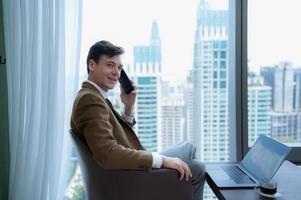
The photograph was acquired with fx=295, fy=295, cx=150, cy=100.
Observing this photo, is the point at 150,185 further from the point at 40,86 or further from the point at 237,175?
the point at 40,86

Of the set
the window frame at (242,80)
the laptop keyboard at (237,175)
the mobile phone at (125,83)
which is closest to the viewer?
the laptop keyboard at (237,175)

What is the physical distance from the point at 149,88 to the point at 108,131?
0.80 m

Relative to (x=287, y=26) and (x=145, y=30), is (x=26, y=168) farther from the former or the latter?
(x=287, y=26)

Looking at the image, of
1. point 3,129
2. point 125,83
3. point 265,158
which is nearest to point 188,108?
Result: point 125,83

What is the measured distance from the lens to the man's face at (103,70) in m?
1.52

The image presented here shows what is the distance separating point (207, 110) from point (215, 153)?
319 mm

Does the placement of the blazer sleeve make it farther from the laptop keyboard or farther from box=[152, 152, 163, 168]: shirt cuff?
the laptop keyboard

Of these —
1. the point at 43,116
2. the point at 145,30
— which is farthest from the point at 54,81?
the point at 145,30

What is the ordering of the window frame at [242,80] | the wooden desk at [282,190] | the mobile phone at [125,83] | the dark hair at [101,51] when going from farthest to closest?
1. the window frame at [242,80]
2. the mobile phone at [125,83]
3. the dark hair at [101,51]
4. the wooden desk at [282,190]

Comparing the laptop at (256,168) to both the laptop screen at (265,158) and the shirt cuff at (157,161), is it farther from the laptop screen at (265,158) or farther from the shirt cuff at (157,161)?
the shirt cuff at (157,161)

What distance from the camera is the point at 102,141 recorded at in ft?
4.13

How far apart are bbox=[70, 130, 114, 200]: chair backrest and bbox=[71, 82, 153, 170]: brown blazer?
1.2 inches

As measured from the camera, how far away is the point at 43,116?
70.7 inches

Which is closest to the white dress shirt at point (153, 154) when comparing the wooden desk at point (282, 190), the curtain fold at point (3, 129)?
the wooden desk at point (282, 190)
